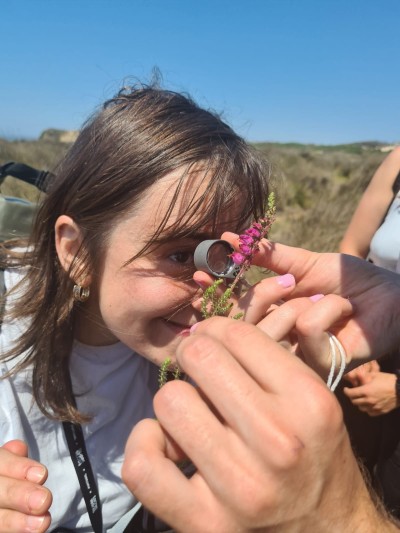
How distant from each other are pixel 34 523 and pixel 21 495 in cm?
10

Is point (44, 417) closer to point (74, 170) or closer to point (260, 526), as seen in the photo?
point (74, 170)

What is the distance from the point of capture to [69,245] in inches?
77.8

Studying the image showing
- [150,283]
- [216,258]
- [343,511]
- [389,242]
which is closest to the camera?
[343,511]

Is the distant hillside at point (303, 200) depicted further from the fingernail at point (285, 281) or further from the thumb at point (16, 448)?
the thumb at point (16, 448)

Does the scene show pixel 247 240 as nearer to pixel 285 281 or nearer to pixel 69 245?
pixel 285 281

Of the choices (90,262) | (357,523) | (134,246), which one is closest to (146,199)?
(134,246)

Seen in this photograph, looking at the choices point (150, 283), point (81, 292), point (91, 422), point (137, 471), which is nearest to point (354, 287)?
point (150, 283)

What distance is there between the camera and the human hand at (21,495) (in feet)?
4.32

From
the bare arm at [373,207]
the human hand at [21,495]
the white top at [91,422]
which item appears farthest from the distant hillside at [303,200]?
the human hand at [21,495]

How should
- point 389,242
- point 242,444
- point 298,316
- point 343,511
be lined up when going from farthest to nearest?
point 389,242, point 298,316, point 343,511, point 242,444

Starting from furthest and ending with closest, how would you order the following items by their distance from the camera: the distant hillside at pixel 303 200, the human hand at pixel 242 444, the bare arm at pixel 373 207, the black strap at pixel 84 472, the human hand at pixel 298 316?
the distant hillside at pixel 303 200 < the bare arm at pixel 373 207 < the black strap at pixel 84 472 < the human hand at pixel 298 316 < the human hand at pixel 242 444

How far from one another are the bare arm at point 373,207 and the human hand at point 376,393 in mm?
1195

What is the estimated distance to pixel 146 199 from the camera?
1760 millimetres

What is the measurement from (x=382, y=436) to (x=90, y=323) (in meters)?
1.78
